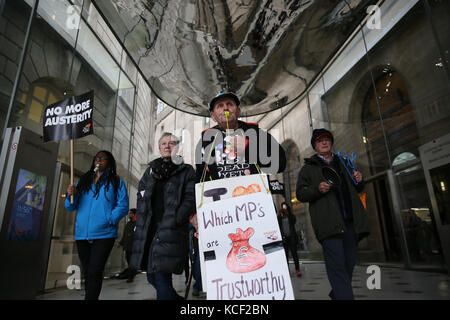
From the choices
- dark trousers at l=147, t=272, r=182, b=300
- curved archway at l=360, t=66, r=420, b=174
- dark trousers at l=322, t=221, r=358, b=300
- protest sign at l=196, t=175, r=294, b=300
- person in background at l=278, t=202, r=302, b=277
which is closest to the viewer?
protest sign at l=196, t=175, r=294, b=300

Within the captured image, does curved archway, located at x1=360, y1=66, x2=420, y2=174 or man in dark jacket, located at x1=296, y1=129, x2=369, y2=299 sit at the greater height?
curved archway, located at x1=360, y1=66, x2=420, y2=174

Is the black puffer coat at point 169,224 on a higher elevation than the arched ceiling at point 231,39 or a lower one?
lower

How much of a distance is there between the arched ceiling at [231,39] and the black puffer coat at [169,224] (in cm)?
258

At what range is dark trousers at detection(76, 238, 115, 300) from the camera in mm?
2002

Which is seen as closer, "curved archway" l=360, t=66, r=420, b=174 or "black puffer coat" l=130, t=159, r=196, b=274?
"black puffer coat" l=130, t=159, r=196, b=274

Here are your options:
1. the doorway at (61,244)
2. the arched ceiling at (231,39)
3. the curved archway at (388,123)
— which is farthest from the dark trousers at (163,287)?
the curved archway at (388,123)

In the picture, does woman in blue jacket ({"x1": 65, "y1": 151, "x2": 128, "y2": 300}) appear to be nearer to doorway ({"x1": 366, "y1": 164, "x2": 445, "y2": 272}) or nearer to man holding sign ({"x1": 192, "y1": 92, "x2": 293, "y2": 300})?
man holding sign ({"x1": 192, "y1": 92, "x2": 293, "y2": 300})

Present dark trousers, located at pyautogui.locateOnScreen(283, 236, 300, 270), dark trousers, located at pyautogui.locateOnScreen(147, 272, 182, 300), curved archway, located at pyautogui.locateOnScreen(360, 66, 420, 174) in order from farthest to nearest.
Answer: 1. curved archway, located at pyautogui.locateOnScreen(360, 66, 420, 174)
2. dark trousers, located at pyautogui.locateOnScreen(283, 236, 300, 270)
3. dark trousers, located at pyautogui.locateOnScreen(147, 272, 182, 300)

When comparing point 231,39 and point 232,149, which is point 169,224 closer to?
point 232,149

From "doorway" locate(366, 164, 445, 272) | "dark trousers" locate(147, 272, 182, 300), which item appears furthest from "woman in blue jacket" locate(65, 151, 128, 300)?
"doorway" locate(366, 164, 445, 272)

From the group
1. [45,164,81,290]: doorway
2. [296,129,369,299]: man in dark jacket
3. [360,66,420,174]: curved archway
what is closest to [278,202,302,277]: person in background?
[360,66,420,174]: curved archway

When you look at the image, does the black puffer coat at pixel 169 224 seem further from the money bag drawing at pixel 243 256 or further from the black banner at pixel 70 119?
the black banner at pixel 70 119

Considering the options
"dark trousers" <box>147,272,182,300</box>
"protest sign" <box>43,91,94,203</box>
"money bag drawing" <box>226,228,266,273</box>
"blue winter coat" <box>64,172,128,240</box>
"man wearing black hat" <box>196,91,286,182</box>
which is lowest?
"dark trousers" <box>147,272,182,300</box>

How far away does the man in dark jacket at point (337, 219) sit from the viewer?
1870 mm
